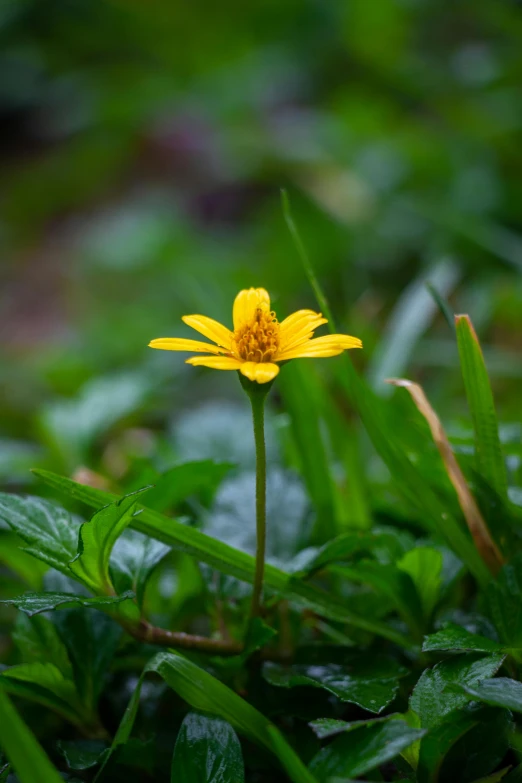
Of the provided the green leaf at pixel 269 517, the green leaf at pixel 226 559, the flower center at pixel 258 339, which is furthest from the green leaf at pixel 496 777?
the flower center at pixel 258 339

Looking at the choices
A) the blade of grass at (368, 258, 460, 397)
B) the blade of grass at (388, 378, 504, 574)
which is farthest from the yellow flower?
the blade of grass at (368, 258, 460, 397)

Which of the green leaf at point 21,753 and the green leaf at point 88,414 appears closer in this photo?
the green leaf at point 21,753

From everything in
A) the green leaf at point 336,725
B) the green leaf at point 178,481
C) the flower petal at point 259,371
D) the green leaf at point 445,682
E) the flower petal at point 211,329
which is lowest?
the green leaf at point 445,682

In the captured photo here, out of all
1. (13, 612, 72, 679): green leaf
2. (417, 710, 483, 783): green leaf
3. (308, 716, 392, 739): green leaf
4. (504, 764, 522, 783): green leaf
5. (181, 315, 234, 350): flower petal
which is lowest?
(504, 764, 522, 783): green leaf

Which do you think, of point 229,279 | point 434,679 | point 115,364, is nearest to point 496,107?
point 229,279

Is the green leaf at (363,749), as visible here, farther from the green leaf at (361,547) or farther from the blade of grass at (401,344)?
the blade of grass at (401,344)

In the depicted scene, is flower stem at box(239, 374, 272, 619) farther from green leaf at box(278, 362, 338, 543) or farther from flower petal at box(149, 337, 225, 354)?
green leaf at box(278, 362, 338, 543)
